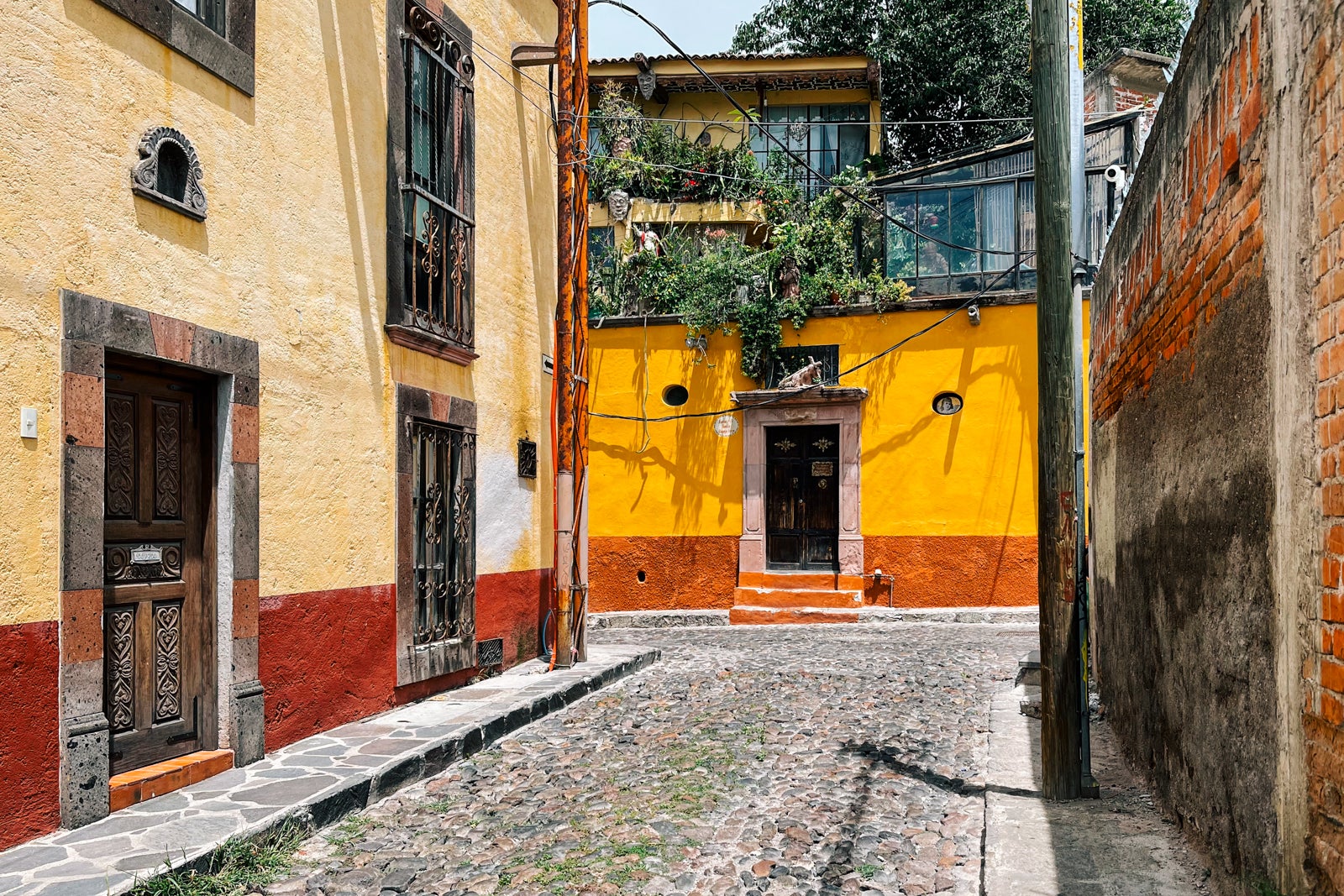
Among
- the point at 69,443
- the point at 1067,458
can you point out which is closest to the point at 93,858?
the point at 69,443

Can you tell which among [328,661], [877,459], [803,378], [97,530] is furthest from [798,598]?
[97,530]

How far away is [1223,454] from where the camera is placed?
3.72 metres

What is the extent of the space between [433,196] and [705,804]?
527 cm

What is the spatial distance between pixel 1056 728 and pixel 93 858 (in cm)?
436

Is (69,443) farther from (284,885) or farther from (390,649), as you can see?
(390,649)

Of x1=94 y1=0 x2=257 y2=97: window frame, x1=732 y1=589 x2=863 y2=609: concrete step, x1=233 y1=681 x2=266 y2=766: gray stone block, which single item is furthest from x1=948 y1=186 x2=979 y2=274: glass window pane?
x1=233 y1=681 x2=266 y2=766: gray stone block

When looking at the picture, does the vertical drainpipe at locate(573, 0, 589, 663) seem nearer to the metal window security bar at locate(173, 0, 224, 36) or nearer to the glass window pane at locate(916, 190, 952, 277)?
the metal window security bar at locate(173, 0, 224, 36)

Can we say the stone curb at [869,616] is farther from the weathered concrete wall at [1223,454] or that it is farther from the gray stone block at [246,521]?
the gray stone block at [246,521]

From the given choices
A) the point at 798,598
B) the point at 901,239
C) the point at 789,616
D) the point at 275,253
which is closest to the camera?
the point at 275,253

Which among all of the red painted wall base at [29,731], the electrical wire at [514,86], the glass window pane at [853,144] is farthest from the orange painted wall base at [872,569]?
the red painted wall base at [29,731]

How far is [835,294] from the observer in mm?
16656

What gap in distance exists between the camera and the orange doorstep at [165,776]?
5220 millimetres

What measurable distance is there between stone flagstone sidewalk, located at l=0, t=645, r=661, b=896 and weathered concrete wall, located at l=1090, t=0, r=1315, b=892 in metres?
3.94

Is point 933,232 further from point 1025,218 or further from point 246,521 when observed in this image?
point 246,521
